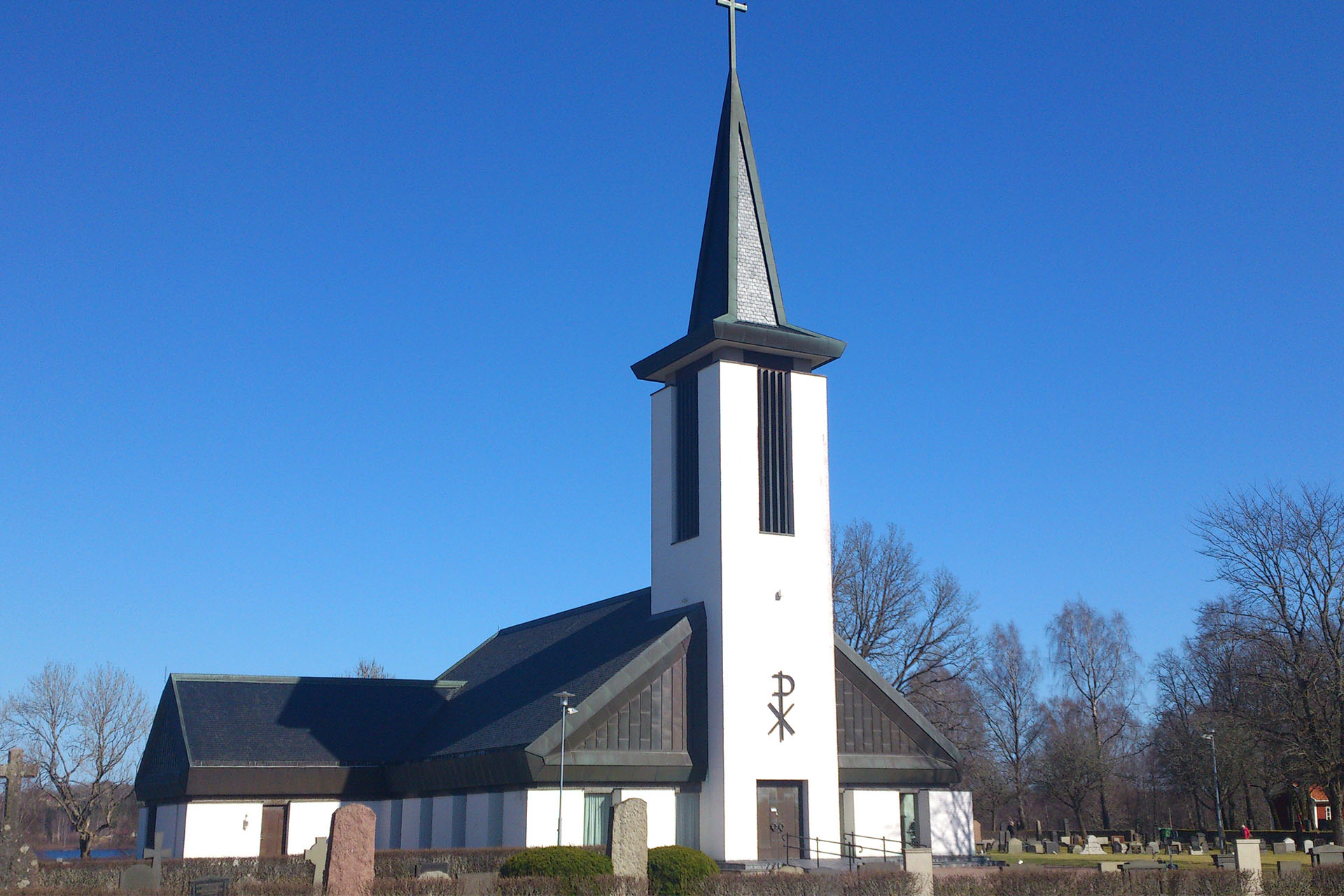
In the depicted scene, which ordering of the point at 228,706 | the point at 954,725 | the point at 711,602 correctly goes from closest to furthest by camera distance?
the point at 711,602 → the point at 228,706 → the point at 954,725

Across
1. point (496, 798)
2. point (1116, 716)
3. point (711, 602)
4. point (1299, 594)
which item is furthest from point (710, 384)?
point (1116, 716)

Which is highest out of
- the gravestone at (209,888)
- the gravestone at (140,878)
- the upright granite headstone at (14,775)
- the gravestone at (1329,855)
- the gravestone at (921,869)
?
the upright granite headstone at (14,775)

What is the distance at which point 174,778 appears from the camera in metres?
38.1

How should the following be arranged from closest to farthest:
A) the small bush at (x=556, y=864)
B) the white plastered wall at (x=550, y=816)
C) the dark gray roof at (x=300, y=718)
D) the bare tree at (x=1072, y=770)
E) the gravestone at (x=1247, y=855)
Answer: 1. the small bush at (x=556, y=864)
2. the gravestone at (x=1247, y=855)
3. the white plastered wall at (x=550, y=816)
4. the dark gray roof at (x=300, y=718)
5. the bare tree at (x=1072, y=770)

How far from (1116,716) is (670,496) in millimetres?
50576

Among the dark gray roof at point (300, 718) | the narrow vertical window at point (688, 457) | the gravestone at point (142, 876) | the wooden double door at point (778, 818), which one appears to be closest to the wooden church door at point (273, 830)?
the dark gray roof at point (300, 718)

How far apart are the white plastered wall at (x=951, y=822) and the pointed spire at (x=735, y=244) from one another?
1408 centimetres

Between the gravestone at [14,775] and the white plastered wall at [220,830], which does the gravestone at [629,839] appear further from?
the white plastered wall at [220,830]

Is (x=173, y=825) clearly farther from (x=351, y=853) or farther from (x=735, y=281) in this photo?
(x=735, y=281)

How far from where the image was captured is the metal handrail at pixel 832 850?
1238 inches

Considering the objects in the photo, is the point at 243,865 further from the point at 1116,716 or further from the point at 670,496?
the point at 1116,716

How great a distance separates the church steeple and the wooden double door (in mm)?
11461

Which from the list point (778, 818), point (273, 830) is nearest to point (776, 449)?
point (778, 818)

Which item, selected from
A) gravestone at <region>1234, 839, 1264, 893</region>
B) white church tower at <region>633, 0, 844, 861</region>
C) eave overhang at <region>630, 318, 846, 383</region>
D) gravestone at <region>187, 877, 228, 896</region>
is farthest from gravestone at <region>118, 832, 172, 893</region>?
gravestone at <region>1234, 839, 1264, 893</region>
